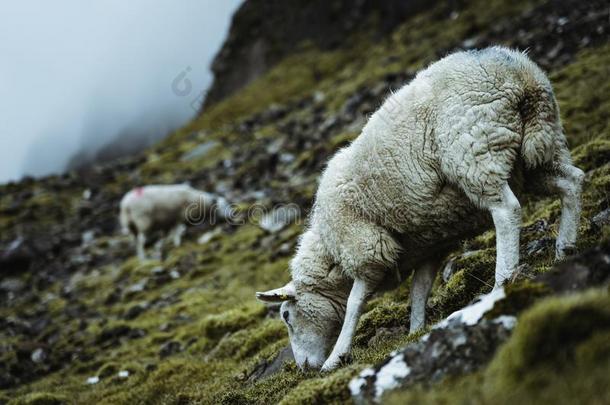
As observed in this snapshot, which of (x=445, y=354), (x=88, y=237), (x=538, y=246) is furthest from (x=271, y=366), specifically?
(x=88, y=237)

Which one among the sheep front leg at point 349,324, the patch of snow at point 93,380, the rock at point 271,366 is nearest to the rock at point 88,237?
the patch of snow at point 93,380

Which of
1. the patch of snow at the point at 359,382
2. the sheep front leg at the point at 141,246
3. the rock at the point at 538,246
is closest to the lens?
the patch of snow at the point at 359,382

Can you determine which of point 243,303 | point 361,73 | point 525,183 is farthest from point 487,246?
point 361,73

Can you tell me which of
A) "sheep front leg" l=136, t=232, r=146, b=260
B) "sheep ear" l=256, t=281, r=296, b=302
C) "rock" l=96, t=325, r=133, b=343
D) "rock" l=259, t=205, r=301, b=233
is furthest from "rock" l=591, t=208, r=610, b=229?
"sheep front leg" l=136, t=232, r=146, b=260

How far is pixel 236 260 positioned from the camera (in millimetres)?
17922

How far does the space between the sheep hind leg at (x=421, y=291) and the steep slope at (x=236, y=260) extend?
10.6 inches

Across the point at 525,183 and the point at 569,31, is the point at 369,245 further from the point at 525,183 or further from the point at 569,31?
the point at 569,31

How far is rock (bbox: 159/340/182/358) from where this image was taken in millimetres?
12062

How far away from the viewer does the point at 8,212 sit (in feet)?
120

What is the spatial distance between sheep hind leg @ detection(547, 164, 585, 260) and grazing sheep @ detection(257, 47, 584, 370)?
0.01 metres

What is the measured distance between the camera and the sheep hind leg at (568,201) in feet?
19.0

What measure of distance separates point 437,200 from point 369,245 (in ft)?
3.12

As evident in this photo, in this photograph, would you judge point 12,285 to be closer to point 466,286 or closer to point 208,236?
point 208,236

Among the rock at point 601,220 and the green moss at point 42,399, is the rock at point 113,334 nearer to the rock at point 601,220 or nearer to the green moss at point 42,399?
the green moss at point 42,399
